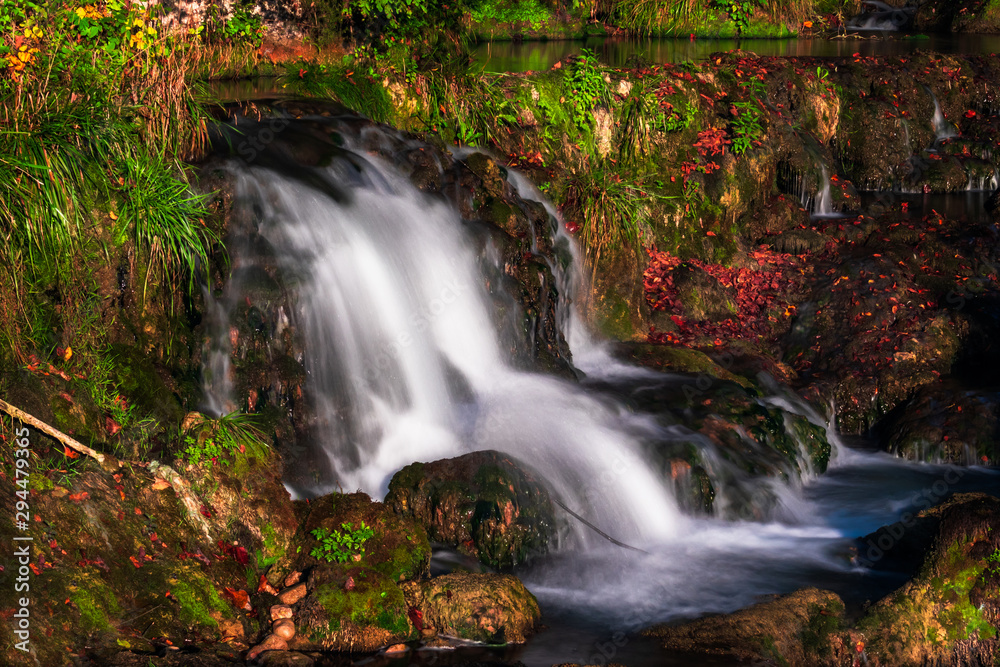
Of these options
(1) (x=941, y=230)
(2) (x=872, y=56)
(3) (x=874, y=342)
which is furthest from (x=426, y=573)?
(2) (x=872, y=56)

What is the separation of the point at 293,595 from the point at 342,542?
1.45 ft

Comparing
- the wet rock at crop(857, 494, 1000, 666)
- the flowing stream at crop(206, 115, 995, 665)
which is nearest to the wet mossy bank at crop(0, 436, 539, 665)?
the flowing stream at crop(206, 115, 995, 665)

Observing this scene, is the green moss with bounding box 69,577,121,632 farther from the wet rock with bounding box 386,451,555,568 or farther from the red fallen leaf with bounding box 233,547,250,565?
the wet rock with bounding box 386,451,555,568

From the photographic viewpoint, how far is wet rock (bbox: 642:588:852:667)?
518 centimetres

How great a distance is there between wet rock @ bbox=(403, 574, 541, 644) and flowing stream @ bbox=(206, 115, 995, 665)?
38 cm

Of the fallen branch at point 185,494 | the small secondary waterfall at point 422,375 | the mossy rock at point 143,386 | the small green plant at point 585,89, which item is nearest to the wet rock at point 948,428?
the small secondary waterfall at point 422,375

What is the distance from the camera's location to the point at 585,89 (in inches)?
427

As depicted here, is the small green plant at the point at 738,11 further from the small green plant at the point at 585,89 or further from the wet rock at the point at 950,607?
the wet rock at the point at 950,607

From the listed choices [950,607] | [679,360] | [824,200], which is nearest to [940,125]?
[824,200]

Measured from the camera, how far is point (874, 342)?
960 centimetres

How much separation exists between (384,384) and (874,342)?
5.37 m

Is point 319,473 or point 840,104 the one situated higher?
point 840,104

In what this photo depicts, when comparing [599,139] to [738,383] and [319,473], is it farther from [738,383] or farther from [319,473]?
[319,473]

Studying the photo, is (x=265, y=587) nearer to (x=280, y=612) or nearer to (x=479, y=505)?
(x=280, y=612)
